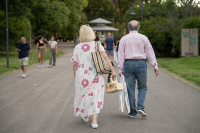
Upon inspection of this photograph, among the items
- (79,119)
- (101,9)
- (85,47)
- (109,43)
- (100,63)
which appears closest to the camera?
(100,63)

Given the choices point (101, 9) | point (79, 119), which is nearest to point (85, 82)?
point (79, 119)

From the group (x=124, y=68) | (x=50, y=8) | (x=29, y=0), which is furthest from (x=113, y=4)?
(x=124, y=68)

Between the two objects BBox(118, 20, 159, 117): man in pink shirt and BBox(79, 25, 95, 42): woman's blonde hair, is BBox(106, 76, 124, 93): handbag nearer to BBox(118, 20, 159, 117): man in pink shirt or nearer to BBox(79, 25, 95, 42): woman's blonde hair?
BBox(118, 20, 159, 117): man in pink shirt

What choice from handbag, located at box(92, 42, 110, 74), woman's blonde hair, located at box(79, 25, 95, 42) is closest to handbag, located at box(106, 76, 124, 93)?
handbag, located at box(92, 42, 110, 74)

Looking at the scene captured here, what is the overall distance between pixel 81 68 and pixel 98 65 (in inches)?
12.8

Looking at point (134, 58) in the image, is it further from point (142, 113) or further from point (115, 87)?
point (142, 113)

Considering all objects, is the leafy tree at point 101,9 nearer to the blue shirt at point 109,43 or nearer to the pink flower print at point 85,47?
the blue shirt at point 109,43

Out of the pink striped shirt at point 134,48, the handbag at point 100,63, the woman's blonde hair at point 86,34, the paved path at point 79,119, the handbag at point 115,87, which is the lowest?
the paved path at point 79,119

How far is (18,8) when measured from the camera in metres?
26.8

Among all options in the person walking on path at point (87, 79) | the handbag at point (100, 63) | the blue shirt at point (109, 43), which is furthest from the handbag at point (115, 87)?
the blue shirt at point (109, 43)

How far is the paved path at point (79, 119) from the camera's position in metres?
5.18

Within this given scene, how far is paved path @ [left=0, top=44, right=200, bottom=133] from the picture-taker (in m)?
5.18

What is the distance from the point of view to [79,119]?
5.89 metres

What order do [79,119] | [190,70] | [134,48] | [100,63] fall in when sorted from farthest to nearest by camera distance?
[190,70]
[79,119]
[134,48]
[100,63]
